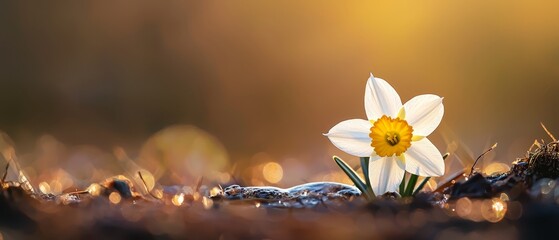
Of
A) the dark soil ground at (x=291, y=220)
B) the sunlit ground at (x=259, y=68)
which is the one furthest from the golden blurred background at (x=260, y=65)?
the dark soil ground at (x=291, y=220)

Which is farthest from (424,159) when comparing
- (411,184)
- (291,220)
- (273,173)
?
(273,173)

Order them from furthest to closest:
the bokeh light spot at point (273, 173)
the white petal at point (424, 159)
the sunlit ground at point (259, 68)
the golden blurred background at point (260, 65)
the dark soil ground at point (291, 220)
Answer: the golden blurred background at point (260, 65) → the sunlit ground at point (259, 68) → the bokeh light spot at point (273, 173) → the white petal at point (424, 159) → the dark soil ground at point (291, 220)

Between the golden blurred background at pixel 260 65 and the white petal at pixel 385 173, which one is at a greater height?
the golden blurred background at pixel 260 65

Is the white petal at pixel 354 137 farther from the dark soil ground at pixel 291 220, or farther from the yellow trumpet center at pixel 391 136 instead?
the dark soil ground at pixel 291 220

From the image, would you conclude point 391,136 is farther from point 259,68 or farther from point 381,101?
point 259,68

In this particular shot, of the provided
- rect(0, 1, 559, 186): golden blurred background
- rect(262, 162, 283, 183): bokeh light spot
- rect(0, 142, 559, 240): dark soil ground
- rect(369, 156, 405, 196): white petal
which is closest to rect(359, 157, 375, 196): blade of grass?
rect(369, 156, 405, 196): white petal

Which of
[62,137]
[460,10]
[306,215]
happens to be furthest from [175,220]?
[460,10]

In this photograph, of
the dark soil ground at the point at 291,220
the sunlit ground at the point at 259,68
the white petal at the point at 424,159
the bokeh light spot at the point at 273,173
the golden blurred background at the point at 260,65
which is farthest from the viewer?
the golden blurred background at the point at 260,65
